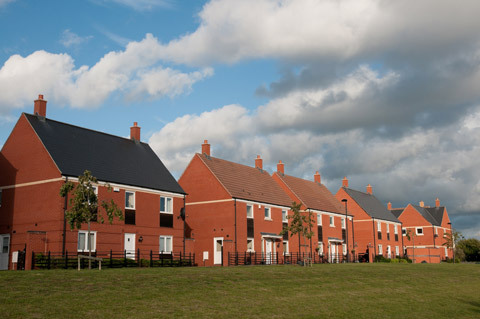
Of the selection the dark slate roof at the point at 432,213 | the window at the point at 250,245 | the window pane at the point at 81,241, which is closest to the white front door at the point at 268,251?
the window at the point at 250,245

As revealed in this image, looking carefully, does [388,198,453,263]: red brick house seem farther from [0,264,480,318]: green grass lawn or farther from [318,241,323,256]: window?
[0,264,480,318]: green grass lawn

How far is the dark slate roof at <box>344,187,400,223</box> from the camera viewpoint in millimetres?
75688

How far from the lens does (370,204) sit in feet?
261

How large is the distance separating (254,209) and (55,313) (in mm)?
35290

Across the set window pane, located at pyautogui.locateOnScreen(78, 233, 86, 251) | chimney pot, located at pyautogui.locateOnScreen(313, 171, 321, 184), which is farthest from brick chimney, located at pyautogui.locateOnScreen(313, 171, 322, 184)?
window pane, located at pyautogui.locateOnScreen(78, 233, 86, 251)

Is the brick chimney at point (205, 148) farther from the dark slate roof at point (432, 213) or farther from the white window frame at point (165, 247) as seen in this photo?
the dark slate roof at point (432, 213)

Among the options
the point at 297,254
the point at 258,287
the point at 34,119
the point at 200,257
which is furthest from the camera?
the point at 297,254

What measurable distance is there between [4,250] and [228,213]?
63.7 feet

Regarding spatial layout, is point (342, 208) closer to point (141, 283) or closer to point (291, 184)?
point (291, 184)

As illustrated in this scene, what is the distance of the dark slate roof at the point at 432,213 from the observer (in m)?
95.6

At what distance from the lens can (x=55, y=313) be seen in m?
14.9

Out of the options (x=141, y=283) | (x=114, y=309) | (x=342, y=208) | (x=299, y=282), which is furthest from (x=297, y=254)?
A: (x=114, y=309)

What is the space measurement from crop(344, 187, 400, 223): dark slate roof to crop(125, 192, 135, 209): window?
44115 millimetres

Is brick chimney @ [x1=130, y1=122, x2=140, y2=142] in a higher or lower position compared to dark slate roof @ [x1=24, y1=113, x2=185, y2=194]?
higher
